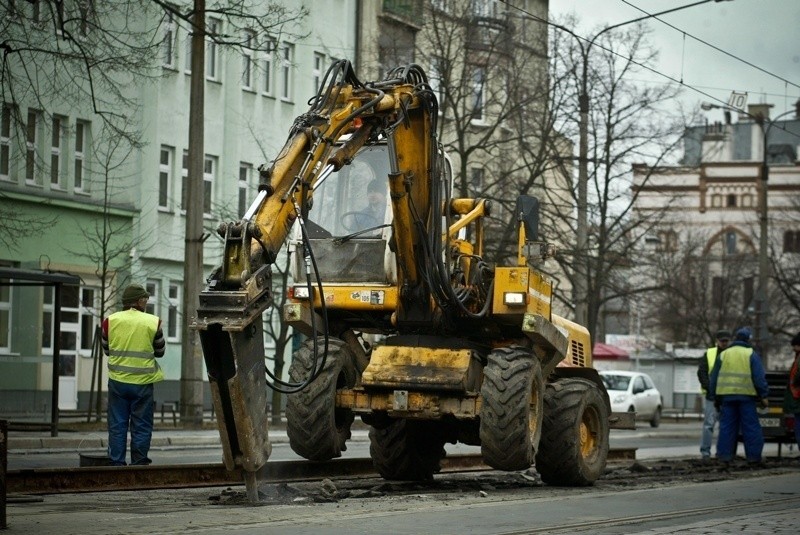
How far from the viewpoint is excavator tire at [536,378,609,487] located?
15.4 metres

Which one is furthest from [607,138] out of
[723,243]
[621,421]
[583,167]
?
[723,243]

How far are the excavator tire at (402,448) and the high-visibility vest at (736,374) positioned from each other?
6075 mm

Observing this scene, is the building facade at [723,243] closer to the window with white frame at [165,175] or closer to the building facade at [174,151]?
the building facade at [174,151]

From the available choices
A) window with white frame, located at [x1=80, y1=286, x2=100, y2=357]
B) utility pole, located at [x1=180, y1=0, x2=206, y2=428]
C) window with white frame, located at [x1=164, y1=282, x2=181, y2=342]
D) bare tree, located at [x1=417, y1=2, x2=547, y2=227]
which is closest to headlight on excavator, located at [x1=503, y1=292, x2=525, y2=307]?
utility pole, located at [x1=180, y1=0, x2=206, y2=428]

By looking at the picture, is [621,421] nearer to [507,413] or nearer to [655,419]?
[507,413]

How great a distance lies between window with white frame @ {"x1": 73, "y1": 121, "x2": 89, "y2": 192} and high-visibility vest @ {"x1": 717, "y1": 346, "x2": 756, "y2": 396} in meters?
21.4

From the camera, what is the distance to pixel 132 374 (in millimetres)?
15203

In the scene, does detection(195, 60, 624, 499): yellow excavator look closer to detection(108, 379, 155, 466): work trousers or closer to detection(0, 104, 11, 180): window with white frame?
detection(108, 379, 155, 466): work trousers

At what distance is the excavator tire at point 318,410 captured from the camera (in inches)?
567

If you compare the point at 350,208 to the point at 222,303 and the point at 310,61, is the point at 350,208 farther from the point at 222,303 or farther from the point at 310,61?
the point at 310,61

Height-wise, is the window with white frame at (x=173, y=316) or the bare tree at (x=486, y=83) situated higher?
the bare tree at (x=486, y=83)

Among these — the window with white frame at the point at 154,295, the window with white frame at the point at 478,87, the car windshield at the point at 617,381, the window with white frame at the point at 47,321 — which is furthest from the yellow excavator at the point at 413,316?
the car windshield at the point at 617,381

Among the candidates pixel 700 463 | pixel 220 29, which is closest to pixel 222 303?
pixel 700 463

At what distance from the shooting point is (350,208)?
49.3 feet
